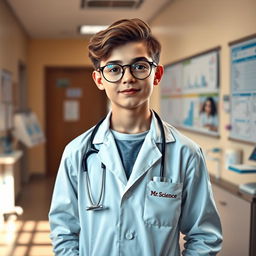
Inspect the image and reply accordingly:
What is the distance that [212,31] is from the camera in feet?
10.9

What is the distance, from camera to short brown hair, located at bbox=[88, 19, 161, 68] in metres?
1.12

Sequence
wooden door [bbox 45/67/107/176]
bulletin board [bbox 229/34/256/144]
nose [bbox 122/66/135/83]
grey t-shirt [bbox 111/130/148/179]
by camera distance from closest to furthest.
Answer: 1. nose [bbox 122/66/135/83]
2. grey t-shirt [bbox 111/130/148/179]
3. bulletin board [bbox 229/34/256/144]
4. wooden door [bbox 45/67/107/176]

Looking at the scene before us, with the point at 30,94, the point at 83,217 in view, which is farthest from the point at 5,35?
the point at 83,217

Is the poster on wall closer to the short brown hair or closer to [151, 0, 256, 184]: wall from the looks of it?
[151, 0, 256, 184]: wall

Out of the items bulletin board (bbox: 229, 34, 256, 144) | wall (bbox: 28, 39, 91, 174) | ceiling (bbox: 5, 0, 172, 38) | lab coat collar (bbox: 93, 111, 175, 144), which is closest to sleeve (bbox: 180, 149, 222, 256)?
lab coat collar (bbox: 93, 111, 175, 144)

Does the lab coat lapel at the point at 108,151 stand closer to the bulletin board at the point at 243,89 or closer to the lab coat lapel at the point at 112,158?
the lab coat lapel at the point at 112,158

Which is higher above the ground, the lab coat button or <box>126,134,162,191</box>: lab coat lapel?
<box>126,134,162,191</box>: lab coat lapel

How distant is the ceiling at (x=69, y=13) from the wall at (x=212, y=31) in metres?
0.43

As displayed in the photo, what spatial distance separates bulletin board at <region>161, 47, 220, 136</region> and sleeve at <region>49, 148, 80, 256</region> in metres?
2.19

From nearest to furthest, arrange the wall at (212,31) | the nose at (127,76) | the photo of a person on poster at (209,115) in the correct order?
the nose at (127,76) < the wall at (212,31) < the photo of a person on poster at (209,115)

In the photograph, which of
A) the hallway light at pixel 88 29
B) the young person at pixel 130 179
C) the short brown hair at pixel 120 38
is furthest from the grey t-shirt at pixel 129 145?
the hallway light at pixel 88 29

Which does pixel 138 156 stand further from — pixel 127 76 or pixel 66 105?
pixel 66 105

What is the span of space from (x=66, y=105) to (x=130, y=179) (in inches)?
247

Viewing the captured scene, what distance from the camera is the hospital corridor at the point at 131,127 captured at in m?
1.14
